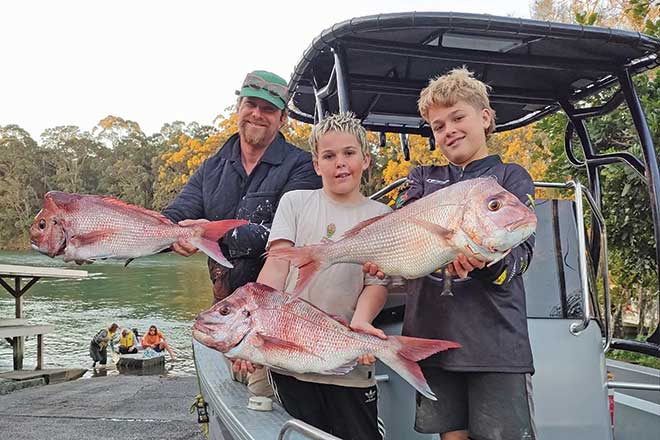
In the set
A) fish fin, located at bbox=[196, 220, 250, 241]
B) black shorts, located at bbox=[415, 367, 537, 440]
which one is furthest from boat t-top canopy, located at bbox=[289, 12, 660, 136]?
black shorts, located at bbox=[415, 367, 537, 440]

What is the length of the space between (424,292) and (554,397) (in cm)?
105

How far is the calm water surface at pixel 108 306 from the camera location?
67.2ft

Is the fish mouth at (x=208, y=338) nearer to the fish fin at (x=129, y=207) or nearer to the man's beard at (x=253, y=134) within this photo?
the fish fin at (x=129, y=207)

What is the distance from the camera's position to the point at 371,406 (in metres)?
2.38

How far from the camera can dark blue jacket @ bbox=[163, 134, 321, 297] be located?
272 cm

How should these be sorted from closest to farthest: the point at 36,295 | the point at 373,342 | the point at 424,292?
the point at 373,342 → the point at 424,292 → the point at 36,295

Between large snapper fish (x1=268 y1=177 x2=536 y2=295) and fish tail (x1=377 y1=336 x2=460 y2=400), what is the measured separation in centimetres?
22

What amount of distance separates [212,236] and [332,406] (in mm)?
844

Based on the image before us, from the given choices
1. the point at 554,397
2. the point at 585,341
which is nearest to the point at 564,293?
the point at 585,341

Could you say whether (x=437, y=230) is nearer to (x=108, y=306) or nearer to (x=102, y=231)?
(x=102, y=231)

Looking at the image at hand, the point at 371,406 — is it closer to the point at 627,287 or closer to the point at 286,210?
the point at 286,210

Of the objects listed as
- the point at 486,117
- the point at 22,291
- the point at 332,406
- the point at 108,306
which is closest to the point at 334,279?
the point at 332,406

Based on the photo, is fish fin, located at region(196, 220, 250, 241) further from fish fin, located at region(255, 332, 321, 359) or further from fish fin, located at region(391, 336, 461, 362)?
fish fin, located at region(391, 336, 461, 362)

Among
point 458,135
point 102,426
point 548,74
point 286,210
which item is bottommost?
point 102,426
